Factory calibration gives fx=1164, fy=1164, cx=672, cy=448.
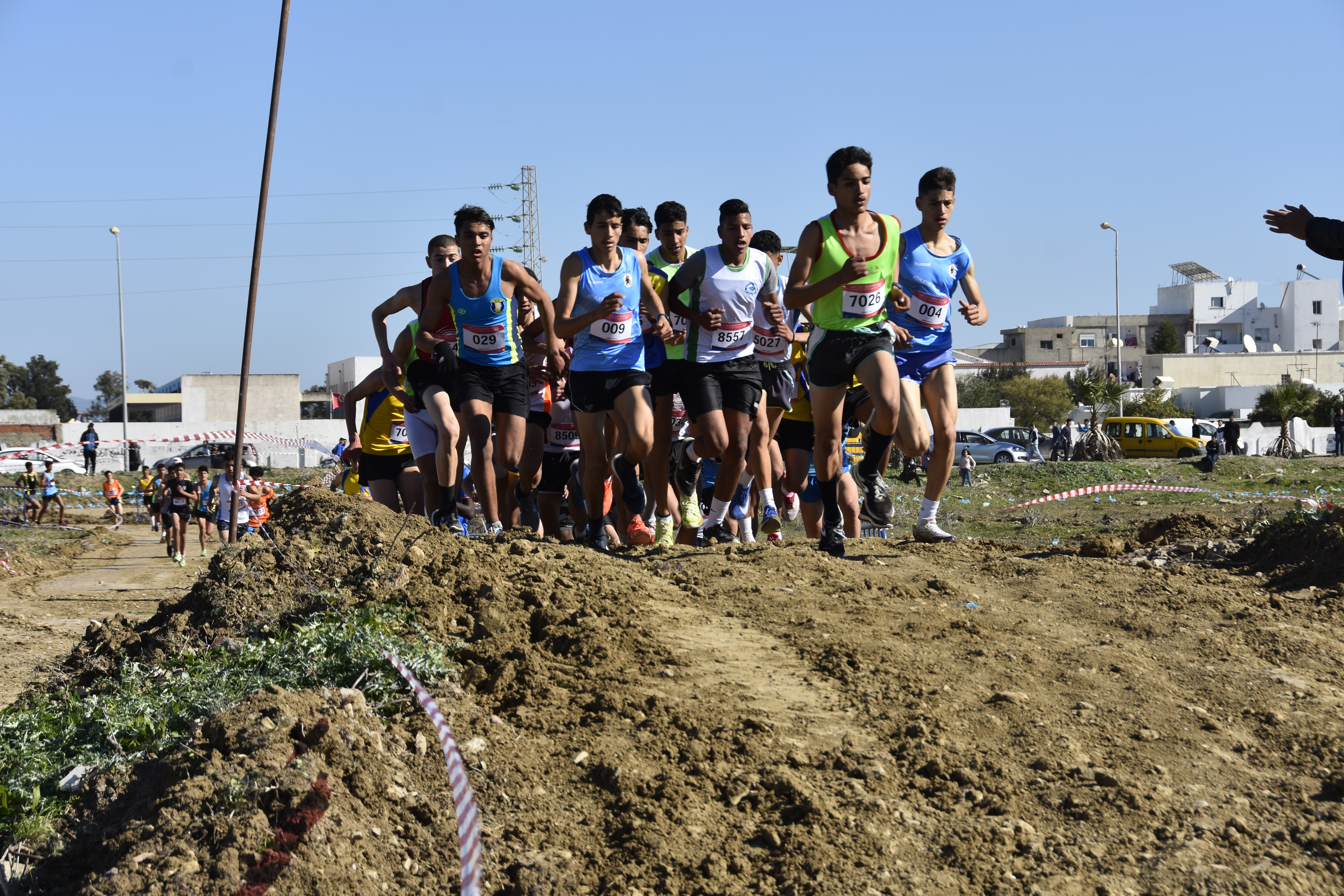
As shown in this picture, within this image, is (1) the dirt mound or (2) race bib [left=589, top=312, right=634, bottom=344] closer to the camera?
(2) race bib [left=589, top=312, right=634, bottom=344]

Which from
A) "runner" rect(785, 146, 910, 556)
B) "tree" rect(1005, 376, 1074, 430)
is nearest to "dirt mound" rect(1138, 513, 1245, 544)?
"runner" rect(785, 146, 910, 556)

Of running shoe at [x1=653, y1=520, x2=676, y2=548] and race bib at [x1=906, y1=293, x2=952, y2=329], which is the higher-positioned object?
race bib at [x1=906, y1=293, x2=952, y2=329]

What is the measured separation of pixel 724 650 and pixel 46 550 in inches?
626

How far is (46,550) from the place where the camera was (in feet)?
57.1

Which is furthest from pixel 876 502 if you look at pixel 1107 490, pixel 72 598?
pixel 1107 490

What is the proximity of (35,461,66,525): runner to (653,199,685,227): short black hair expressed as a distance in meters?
19.6

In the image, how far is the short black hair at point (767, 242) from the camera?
888 centimetres

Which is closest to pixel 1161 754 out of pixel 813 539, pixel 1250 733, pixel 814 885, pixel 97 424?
pixel 1250 733

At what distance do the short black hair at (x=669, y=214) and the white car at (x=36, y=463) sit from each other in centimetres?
2291

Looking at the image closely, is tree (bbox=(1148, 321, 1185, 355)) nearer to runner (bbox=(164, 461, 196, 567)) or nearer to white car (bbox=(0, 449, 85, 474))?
white car (bbox=(0, 449, 85, 474))

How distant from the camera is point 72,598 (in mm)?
11531

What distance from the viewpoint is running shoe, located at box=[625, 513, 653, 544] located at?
328 inches

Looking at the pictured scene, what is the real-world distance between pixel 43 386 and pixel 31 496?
8870 centimetres

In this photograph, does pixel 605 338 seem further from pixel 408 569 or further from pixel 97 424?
pixel 97 424
